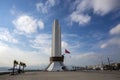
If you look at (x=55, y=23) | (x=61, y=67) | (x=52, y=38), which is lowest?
(x=61, y=67)

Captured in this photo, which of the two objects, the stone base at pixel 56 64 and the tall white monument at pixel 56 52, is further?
the tall white monument at pixel 56 52

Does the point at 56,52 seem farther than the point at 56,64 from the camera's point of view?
Yes

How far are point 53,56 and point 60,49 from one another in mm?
5699

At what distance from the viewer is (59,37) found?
8631cm

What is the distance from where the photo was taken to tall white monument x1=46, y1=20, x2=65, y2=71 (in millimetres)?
79306

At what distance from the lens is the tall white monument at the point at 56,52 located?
260 feet

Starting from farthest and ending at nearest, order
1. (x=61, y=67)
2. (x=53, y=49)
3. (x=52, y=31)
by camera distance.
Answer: (x=52, y=31) → (x=53, y=49) → (x=61, y=67)

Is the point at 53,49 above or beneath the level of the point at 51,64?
above

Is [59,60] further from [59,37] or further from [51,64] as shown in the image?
[59,37]

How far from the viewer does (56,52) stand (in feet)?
273

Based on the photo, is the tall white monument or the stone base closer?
the stone base

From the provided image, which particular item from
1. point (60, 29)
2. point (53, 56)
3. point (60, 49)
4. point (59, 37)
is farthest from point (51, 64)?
point (60, 29)

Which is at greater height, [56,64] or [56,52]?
[56,52]

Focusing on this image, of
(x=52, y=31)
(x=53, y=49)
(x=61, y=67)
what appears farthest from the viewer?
(x=52, y=31)
